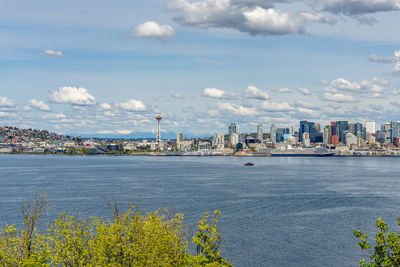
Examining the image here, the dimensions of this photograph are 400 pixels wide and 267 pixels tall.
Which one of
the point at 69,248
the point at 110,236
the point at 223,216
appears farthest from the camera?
the point at 223,216

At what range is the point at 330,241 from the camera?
45.8 m

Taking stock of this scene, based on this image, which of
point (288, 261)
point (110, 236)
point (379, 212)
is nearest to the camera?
point (110, 236)

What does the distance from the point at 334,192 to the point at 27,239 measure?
69.2m

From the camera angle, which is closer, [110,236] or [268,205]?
[110,236]

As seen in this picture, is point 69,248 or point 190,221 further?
point 190,221

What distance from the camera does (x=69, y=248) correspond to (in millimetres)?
23719

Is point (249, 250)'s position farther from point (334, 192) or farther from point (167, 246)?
point (334, 192)

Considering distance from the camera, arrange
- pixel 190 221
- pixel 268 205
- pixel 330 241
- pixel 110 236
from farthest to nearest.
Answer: pixel 268 205
pixel 190 221
pixel 330 241
pixel 110 236

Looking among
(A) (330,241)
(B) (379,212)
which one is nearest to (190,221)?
(A) (330,241)

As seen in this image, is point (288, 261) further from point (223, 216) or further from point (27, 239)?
point (27, 239)

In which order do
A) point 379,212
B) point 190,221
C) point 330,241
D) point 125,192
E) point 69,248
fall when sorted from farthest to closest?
point 125,192 < point 379,212 < point 190,221 < point 330,241 < point 69,248

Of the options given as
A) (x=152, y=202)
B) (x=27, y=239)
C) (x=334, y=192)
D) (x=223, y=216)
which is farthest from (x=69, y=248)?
(x=334, y=192)

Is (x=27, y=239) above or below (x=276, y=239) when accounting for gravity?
above

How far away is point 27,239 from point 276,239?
27.7 m
